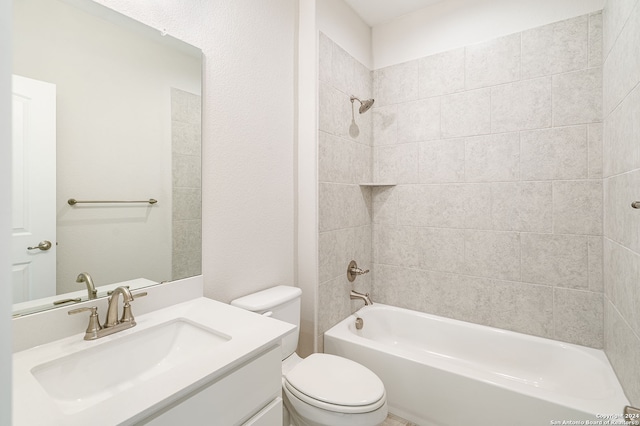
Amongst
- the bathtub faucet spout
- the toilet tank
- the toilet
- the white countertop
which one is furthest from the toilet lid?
the bathtub faucet spout

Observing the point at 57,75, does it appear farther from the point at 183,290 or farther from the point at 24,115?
the point at 183,290

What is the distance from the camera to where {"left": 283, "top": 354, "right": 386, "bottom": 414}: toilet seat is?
1.25m

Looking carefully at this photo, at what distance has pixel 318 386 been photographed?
4.42ft

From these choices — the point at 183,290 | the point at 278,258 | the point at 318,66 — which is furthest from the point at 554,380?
the point at 318,66

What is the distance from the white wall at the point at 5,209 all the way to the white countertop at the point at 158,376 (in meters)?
0.38

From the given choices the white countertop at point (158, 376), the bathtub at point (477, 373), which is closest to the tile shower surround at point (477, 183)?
the bathtub at point (477, 373)

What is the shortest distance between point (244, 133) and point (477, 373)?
1.71 meters

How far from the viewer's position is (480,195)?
2.05 metres

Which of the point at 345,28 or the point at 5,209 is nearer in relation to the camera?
the point at 5,209

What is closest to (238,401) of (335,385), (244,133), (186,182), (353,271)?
(335,385)

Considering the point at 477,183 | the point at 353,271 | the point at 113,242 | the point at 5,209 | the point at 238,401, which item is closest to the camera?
the point at 5,209

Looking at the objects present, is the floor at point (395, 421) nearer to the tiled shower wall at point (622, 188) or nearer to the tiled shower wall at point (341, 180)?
the tiled shower wall at point (341, 180)

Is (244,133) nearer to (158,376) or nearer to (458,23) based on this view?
(158,376)

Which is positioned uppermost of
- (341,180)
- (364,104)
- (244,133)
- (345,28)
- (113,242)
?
(345,28)
